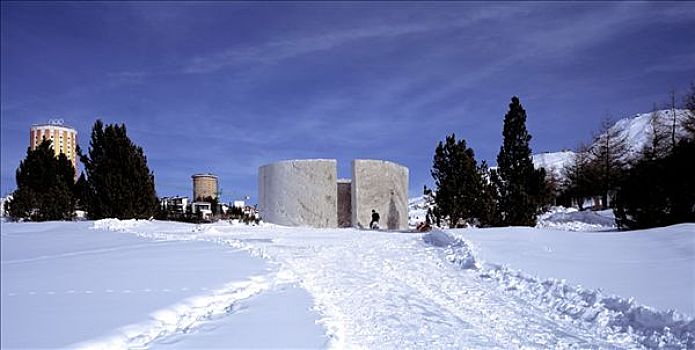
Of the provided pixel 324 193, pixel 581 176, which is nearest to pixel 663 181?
pixel 324 193

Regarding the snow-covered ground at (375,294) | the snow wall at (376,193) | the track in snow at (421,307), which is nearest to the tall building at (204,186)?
the snow wall at (376,193)

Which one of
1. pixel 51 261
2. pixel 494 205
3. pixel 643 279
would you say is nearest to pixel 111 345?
pixel 51 261

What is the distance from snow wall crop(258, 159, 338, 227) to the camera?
2598 centimetres

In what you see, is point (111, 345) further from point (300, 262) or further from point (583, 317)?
point (300, 262)

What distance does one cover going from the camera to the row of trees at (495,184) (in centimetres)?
2206

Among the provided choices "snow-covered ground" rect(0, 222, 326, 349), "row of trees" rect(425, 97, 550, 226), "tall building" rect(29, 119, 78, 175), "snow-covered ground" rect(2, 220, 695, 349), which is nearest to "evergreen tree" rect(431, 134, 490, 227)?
"row of trees" rect(425, 97, 550, 226)

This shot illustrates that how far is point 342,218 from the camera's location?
28.5 metres

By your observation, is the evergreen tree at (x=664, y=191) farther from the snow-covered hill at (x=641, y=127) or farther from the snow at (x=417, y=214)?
the snow at (x=417, y=214)

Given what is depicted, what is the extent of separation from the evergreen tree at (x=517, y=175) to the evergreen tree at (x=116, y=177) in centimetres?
1792

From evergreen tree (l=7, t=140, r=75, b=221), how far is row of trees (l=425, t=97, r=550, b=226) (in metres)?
20.9

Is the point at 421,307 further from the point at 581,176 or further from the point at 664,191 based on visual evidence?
the point at 581,176

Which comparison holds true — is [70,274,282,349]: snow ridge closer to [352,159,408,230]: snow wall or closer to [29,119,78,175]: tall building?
[352,159,408,230]: snow wall

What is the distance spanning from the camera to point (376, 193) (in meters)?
26.6

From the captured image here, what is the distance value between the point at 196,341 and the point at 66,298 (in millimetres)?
2341
